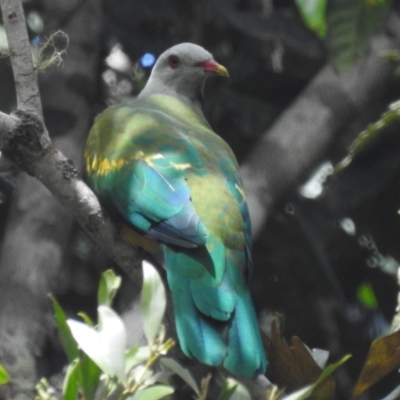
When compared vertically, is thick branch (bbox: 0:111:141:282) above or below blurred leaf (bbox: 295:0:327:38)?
below

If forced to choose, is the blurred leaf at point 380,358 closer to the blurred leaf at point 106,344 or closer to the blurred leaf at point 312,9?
the blurred leaf at point 106,344

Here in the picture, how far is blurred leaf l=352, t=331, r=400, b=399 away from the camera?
270 cm

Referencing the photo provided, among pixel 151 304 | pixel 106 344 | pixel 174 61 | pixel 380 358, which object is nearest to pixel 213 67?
pixel 174 61

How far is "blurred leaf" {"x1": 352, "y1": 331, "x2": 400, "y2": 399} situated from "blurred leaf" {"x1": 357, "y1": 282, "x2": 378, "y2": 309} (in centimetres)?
230

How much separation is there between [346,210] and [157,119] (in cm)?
120

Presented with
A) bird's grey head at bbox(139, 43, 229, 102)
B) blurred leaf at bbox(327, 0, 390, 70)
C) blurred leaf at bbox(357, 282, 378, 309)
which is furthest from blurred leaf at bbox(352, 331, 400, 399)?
bird's grey head at bbox(139, 43, 229, 102)

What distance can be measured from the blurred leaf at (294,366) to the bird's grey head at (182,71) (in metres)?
2.17

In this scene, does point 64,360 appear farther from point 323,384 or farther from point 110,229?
point 323,384

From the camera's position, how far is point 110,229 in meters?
3.40

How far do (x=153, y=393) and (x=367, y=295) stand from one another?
2.97m

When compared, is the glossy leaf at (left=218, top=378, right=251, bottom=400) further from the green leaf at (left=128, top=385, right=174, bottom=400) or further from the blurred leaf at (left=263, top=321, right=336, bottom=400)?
the blurred leaf at (left=263, top=321, right=336, bottom=400)

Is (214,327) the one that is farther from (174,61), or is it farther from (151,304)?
(174,61)

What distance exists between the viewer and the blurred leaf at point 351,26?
359 cm

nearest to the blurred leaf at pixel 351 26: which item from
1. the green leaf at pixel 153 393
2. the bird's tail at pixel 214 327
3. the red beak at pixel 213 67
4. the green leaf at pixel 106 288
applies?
the bird's tail at pixel 214 327
